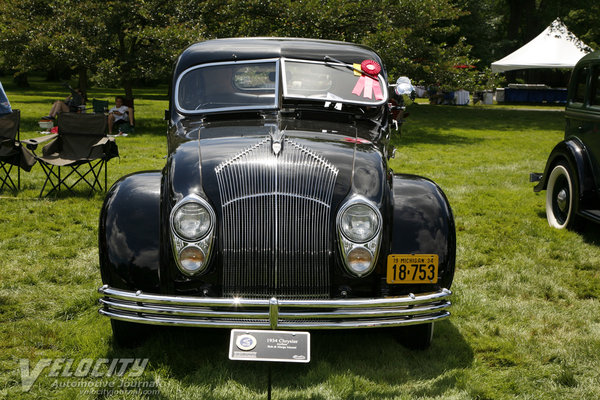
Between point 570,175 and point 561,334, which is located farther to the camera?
point 570,175

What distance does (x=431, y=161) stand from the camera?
1232 centimetres

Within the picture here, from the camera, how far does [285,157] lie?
149 inches

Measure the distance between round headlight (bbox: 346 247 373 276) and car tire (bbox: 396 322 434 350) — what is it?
0.66 meters

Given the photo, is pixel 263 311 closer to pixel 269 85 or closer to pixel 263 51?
pixel 269 85

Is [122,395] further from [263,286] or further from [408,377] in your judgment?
[408,377]

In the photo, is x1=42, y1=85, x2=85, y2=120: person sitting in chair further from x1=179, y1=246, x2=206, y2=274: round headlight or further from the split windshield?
x1=179, y1=246, x2=206, y2=274: round headlight

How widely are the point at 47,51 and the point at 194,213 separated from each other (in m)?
15.0

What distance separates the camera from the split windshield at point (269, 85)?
4871 millimetres

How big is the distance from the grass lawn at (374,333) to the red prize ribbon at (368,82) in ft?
5.80

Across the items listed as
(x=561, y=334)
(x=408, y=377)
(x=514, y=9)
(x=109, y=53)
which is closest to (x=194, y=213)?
(x=408, y=377)

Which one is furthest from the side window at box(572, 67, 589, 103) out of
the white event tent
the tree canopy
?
the white event tent

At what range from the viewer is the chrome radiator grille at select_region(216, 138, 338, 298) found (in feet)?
11.5

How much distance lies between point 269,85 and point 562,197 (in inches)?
154

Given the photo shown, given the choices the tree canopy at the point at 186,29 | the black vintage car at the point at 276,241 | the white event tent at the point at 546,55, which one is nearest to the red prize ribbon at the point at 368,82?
the black vintage car at the point at 276,241
